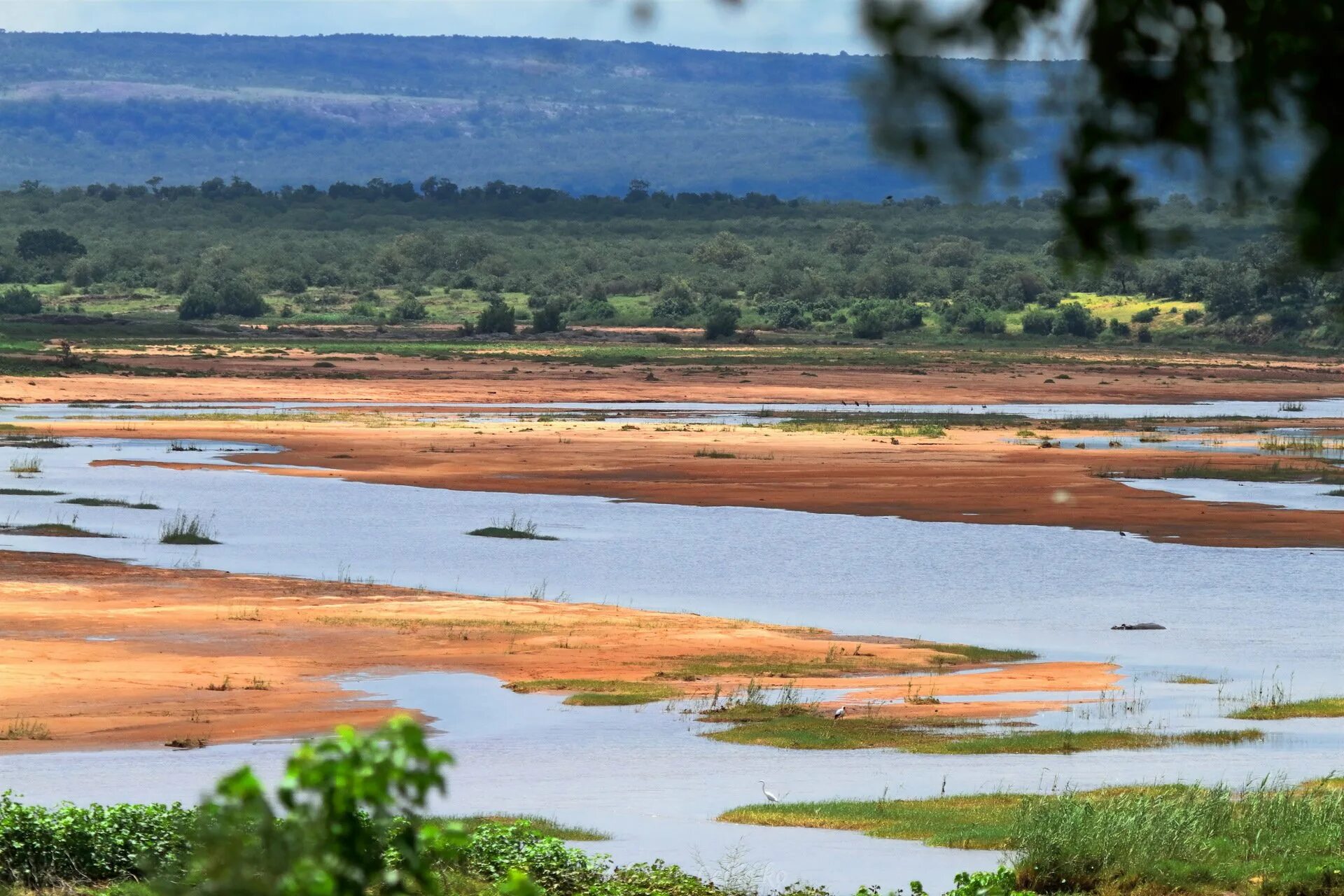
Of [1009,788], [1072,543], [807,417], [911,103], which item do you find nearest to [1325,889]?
[1009,788]

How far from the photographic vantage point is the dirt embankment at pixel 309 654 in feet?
63.1

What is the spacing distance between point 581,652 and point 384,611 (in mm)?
3801

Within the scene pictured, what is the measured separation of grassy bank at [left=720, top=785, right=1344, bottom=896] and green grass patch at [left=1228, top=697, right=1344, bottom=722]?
5.41 m

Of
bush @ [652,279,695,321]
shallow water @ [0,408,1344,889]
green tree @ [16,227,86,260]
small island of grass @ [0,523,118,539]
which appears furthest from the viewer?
green tree @ [16,227,86,260]

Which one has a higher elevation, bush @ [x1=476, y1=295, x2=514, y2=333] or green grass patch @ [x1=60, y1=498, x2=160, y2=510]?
bush @ [x1=476, y1=295, x2=514, y2=333]

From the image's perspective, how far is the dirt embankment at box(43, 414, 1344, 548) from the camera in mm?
38375

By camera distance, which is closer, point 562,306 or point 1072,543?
point 1072,543

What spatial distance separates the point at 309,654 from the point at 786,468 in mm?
25613

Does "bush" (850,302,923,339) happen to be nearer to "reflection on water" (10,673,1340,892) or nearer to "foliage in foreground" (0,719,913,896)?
"reflection on water" (10,673,1340,892)

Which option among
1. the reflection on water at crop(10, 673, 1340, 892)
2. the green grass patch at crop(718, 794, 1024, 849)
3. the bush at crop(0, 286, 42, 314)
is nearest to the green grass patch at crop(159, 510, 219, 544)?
the reflection on water at crop(10, 673, 1340, 892)

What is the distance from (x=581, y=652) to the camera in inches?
938

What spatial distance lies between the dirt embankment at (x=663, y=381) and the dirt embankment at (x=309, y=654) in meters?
42.4

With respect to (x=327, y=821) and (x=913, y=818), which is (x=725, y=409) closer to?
(x=913, y=818)

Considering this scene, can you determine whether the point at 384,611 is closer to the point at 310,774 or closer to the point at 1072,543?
the point at 1072,543
